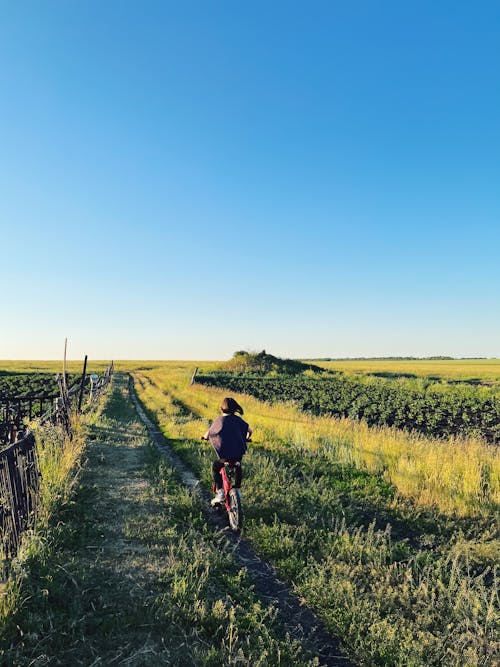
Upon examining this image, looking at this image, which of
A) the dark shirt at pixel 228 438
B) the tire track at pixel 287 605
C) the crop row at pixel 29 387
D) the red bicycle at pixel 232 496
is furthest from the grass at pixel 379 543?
the crop row at pixel 29 387

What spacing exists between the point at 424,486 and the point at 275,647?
5.90 m

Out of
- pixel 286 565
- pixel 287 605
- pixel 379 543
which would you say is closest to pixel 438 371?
pixel 379 543

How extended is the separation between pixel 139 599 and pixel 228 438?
3.05 meters

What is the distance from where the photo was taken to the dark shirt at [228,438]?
24.3 ft

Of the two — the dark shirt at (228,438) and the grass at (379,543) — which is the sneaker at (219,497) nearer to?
the grass at (379,543)

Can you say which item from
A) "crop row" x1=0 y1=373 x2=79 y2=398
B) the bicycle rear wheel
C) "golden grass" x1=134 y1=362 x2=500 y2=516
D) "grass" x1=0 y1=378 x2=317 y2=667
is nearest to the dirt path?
"grass" x1=0 y1=378 x2=317 y2=667

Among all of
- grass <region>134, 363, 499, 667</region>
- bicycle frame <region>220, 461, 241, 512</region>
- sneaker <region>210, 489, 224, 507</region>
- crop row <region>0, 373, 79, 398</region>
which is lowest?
crop row <region>0, 373, 79, 398</region>

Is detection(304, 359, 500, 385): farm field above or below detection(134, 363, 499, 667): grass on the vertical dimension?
above

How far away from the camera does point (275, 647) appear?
4.09 metres

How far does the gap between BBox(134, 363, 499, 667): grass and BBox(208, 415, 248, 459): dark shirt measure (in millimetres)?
1196

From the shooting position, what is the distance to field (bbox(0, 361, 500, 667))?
4.13 metres

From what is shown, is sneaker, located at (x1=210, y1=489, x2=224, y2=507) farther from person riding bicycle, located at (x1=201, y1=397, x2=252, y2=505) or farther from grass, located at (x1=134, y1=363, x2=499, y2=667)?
grass, located at (x1=134, y1=363, x2=499, y2=667)

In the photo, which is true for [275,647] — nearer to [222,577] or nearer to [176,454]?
[222,577]

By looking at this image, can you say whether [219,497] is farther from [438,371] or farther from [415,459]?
[438,371]
